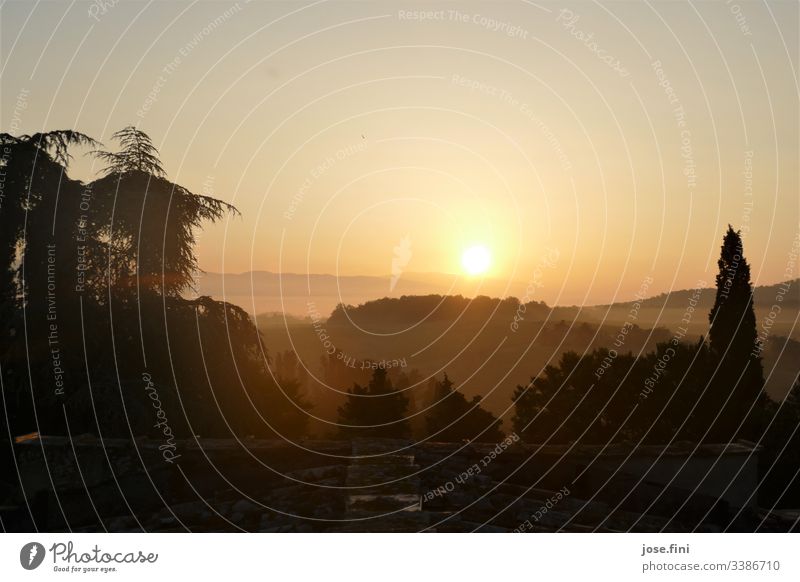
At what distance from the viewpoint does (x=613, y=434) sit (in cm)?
3975

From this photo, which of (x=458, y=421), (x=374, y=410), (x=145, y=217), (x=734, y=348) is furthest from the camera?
(x=374, y=410)

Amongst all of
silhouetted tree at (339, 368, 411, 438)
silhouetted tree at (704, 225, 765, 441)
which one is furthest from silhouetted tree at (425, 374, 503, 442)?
silhouetted tree at (704, 225, 765, 441)

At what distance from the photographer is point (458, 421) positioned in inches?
1676

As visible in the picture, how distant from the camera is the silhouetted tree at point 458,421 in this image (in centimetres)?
4156

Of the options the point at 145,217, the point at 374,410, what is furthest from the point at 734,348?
the point at 145,217

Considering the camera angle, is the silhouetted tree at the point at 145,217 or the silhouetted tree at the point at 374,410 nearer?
the silhouetted tree at the point at 145,217

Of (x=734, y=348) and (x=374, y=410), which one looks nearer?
(x=734, y=348)

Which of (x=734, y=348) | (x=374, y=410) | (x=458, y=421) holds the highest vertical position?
(x=734, y=348)

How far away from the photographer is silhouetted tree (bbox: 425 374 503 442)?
136 feet

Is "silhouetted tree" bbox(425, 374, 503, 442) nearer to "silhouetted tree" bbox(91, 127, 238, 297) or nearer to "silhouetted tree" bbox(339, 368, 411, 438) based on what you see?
"silhouetted tree" bbox(339, 368, 411, 438)

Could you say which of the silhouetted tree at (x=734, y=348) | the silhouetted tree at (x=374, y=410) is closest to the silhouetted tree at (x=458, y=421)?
the silhouetted tree at (x=374, y=410)

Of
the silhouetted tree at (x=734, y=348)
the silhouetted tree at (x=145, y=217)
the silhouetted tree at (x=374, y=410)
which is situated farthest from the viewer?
the silhouetted tree at (x=374, y=410)

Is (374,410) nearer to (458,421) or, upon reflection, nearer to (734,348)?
(458,421)

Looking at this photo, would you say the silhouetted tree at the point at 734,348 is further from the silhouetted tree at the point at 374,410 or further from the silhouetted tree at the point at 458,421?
the silhouetted tree at the point at 374,410
